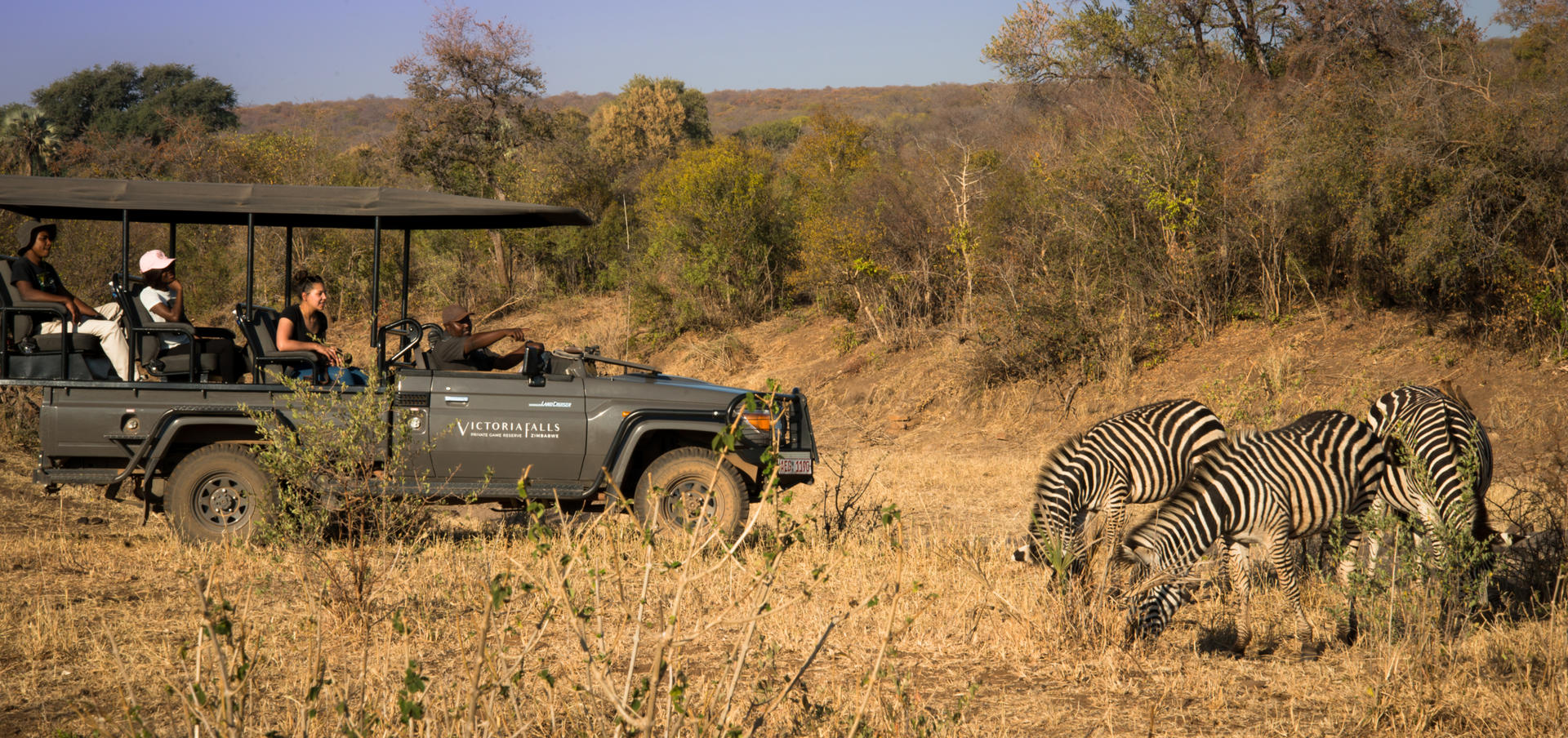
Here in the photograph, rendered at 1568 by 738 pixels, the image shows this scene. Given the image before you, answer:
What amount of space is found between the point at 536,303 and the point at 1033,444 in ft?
50.6

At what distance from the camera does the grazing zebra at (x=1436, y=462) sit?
6.07 metres

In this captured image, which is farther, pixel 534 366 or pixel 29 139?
pixel 29 139

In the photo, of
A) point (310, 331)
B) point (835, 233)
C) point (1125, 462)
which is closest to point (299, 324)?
point (310, 331)

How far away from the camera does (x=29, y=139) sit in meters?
29.9

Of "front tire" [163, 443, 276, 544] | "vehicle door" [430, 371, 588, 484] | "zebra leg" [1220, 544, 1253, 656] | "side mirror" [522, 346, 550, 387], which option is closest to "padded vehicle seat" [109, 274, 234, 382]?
"front tire" [163, 443, 276, 544]

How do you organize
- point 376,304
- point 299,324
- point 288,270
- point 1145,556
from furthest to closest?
point 288,270 < point 299,324 < point 376,304 < point 1145,556

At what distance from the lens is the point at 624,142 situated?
4622cm

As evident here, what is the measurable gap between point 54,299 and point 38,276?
1.08ft

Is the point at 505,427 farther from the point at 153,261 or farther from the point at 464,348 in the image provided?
the point at 153,261

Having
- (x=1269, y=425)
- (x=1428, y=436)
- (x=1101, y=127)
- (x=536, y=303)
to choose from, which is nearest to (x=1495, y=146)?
(x=1269, y=425)

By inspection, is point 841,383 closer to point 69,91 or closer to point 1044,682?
point 1044,682

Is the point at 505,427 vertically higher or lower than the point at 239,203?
lower

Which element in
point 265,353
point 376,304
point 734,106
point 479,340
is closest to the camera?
point 376,304

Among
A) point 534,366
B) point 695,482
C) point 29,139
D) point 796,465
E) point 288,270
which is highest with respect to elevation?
point 29,139
